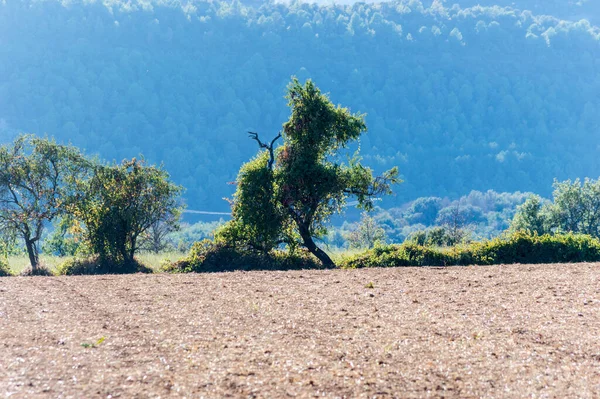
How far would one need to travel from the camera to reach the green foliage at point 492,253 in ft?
64.0

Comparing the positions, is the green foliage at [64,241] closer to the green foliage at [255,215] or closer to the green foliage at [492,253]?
the green foliage at [255,215]

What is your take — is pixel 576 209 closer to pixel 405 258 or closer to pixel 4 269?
pixel 405 258

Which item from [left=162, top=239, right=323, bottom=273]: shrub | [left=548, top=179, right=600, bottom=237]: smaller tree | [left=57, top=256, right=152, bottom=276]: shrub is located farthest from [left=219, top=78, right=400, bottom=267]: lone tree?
[left=548, top=179, right=600, bottom=237]: smaller tree

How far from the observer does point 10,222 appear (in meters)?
22.5

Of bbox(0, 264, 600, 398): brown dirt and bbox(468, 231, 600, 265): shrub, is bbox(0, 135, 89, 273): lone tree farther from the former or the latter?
bbox(468, 231, 600, 265): shrub

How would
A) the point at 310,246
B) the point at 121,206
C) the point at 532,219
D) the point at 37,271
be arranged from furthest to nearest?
the point at 532,219 → the point at 121,206 → the point at 310,246 → the point at 37,271

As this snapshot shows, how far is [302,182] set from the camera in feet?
67.6

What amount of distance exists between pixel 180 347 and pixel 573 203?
3678 centimetres

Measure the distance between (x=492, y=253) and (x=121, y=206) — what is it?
12410 millimetres

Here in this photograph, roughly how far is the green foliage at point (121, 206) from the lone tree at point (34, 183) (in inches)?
37.2

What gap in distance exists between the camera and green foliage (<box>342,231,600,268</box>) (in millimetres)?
19516

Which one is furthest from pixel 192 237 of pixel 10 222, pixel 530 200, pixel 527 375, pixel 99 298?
pixel 527 375

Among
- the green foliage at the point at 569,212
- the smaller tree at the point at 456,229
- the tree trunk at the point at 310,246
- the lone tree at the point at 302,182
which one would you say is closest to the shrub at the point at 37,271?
the lone tree at the point at 302,182

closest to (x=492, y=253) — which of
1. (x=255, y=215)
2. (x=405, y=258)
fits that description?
(x=405, y=258)
